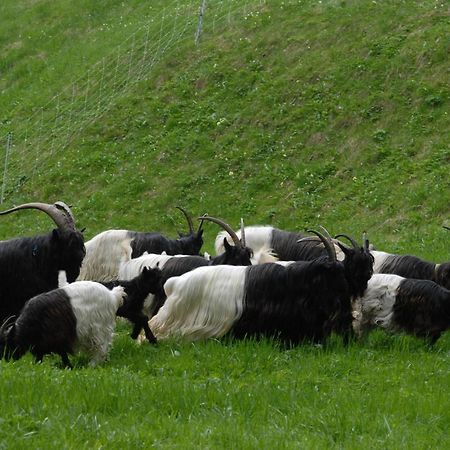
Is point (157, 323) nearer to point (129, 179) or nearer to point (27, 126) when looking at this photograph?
point (129, 179)

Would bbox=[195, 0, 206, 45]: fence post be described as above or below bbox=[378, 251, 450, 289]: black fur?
above

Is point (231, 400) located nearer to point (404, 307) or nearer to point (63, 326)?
point (63, 326)

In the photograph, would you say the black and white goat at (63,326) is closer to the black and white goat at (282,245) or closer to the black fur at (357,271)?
the black fur at (357,271)

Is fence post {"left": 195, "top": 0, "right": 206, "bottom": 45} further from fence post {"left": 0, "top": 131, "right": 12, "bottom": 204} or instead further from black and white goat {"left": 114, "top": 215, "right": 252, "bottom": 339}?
black and white goat {"left": 114, "top": 215, "right": 252, "bottom": 339}

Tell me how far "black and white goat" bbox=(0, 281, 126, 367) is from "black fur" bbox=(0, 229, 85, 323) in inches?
67.5

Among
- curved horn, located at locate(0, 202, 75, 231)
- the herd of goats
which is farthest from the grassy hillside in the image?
curved horn, located at locate(0, 202, 75, 231)

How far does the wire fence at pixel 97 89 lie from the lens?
1178 inches

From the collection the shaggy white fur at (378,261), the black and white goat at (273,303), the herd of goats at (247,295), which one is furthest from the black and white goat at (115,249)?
the black and white goat at (273,303)

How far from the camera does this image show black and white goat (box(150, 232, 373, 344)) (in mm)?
11141

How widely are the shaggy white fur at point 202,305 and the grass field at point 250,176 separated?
38 centimetres

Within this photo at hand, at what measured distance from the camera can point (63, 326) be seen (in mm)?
9727

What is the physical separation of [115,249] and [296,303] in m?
5.28

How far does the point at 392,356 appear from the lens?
35.1ft

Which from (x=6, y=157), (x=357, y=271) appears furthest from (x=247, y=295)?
(x=6, y=157)
